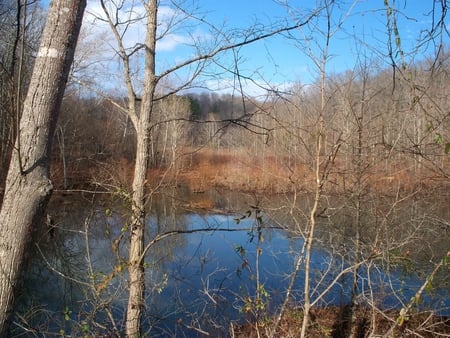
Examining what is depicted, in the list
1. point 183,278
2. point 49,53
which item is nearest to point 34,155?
point 49,53

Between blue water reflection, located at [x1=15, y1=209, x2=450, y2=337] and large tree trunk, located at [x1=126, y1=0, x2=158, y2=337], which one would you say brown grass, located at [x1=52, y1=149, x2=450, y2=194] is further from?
blue water reflection, located at [x1=15, y1=209, x2=450, y2=337]

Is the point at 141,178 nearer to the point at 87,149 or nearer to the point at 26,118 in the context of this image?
the point at 26,118

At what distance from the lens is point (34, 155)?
1234 millimetres

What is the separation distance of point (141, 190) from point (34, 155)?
2.31 metres

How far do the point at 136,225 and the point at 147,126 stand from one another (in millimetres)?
977

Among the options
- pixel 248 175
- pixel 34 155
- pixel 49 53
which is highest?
pixel 49 53

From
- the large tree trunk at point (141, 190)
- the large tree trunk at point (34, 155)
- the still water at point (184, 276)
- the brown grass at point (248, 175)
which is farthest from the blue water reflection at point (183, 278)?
the large tree trunk at point (34, 155)

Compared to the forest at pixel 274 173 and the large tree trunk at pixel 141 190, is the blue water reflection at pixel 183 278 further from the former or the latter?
the large tree trunk at pixel 141 190

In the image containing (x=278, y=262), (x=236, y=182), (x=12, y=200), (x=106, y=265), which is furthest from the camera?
(x=236, y=182)

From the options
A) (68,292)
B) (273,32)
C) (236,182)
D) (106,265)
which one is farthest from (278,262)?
(236,182)

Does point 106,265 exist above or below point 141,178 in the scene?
below

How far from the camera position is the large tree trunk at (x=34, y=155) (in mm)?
1222

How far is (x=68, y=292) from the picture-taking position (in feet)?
23.2

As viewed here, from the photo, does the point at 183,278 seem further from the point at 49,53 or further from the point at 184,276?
the point at 49,53
